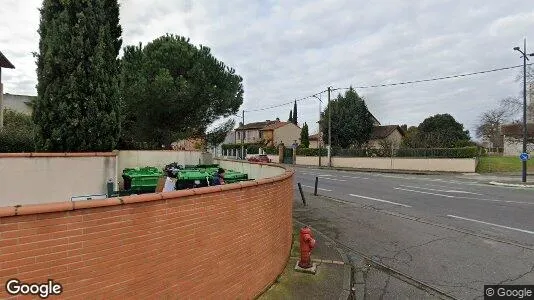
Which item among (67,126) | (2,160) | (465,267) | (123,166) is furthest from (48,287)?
(123,166)

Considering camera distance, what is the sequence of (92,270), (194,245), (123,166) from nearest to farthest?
(92,270), (194,245), (123,166)

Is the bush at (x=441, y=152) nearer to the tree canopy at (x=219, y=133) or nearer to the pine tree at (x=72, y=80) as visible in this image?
the tree canopy at (x=219, y=133)

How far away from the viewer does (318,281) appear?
273 inches

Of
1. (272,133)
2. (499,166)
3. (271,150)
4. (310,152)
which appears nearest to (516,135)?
(499,166)

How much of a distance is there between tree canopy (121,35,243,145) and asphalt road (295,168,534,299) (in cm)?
952

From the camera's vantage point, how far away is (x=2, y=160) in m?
7.88

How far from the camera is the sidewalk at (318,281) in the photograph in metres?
6.25

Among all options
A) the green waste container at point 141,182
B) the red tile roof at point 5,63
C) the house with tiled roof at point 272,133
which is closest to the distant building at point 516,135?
the house with tiled roof at point 272,133

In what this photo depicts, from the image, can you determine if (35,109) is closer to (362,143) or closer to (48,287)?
(48,287)

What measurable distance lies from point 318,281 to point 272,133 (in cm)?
6442

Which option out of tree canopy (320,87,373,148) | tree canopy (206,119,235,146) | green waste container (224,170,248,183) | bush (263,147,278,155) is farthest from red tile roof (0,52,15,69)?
bush (263,147,278,155)

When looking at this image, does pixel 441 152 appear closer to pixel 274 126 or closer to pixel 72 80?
pixel 72 80

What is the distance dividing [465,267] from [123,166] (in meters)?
13.1

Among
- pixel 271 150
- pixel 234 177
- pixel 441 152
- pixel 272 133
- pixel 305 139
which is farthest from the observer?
pixel 272 133
